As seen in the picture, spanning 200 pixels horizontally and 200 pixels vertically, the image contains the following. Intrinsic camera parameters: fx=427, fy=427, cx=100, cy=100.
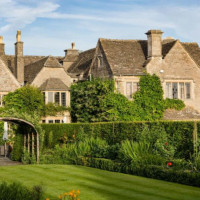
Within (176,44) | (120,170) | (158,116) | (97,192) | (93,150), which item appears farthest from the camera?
(176,44)

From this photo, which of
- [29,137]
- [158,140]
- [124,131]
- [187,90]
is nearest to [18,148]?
[29,137]

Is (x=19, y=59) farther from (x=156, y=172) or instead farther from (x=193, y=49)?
(x=156, y=172)

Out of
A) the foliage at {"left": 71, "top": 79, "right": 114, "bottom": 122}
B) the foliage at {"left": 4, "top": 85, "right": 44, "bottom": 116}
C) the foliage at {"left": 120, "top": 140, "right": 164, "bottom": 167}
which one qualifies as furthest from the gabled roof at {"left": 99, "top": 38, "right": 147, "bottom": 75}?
the foliage at {"left": 120, "top": 140, "right": 164, "bottom": 167}

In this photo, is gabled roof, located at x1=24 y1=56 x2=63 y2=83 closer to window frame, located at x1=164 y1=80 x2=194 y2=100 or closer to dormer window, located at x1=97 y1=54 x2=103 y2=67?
dormer window, located at x1=97 y1=54 x2=103 y2=67

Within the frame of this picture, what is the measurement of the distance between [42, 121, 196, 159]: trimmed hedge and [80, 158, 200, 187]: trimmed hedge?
1.87 meters

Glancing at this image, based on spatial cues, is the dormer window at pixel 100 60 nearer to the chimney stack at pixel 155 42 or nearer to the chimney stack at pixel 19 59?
the chimney stack at pixel 155 42

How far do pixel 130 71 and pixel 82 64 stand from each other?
35.2 feet

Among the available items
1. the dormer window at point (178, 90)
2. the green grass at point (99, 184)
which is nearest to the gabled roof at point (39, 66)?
the dormer window at point (178, 90)

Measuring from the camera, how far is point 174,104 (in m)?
40.8

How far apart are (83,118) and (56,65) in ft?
Answer: 29.0

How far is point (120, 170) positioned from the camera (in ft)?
66.8

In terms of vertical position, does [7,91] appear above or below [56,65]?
below

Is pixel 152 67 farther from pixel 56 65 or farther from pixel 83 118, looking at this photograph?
pixel 56 65

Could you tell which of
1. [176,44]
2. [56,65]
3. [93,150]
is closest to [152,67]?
[176,44]
